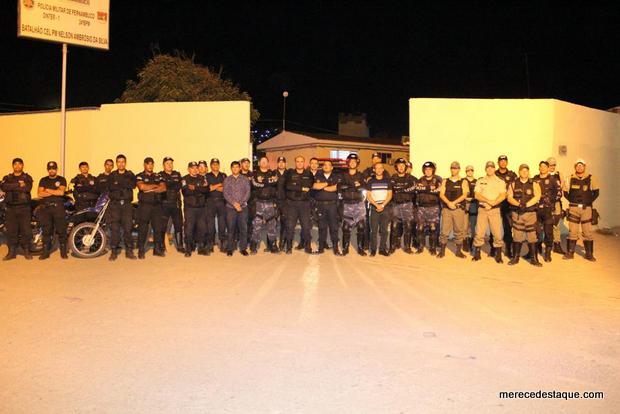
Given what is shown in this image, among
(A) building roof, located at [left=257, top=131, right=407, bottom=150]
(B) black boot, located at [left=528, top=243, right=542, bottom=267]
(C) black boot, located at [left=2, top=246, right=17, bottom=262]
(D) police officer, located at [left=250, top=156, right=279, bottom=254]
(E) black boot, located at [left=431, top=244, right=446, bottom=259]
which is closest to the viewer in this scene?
(B) black boot, located at [left=528, top=243, right=542, bottom=267]

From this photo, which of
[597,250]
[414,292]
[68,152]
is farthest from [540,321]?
[68,152]

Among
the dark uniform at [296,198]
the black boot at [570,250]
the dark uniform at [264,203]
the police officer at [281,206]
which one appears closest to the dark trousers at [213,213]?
the dark uniform at [264,203]

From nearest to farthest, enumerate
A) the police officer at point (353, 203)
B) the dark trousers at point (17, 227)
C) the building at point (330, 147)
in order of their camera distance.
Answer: the dark trousers at point (17, 227) → the police officer at point (353, 203) → the building at point (330, 147)

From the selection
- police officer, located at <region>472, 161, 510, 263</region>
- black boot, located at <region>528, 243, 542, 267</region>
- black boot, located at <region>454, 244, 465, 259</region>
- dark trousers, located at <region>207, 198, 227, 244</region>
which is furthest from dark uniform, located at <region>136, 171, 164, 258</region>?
black boot, located at <region>528, 243, 542, 267</region>

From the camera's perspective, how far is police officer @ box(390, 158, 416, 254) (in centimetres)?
1013

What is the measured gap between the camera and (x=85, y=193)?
33.5 ft

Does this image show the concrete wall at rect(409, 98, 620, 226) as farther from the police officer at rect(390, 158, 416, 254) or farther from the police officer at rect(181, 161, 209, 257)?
the police officer at rect(181, 161, 209, 257)

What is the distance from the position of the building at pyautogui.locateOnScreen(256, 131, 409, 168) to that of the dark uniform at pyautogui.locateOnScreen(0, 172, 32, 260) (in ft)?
73.9

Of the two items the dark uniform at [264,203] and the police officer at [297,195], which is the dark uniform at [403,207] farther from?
the dark uniform at [264,203]

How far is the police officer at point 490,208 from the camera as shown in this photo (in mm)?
9367

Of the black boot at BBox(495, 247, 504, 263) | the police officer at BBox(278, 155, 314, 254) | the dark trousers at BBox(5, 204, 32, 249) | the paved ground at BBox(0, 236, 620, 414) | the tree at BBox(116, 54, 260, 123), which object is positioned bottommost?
the paved ground at BBox(0, 236, 620, 414)

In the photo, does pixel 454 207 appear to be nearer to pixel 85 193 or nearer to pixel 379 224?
pixel 379 224

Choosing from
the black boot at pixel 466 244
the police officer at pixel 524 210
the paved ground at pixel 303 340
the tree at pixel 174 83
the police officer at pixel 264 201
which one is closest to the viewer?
the paved ground at pixel 303 340

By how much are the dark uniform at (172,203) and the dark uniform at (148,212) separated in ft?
0.35
